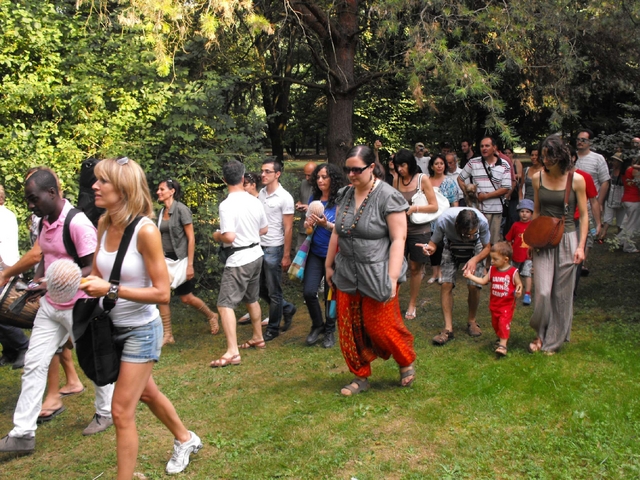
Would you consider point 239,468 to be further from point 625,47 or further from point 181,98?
point 625,47

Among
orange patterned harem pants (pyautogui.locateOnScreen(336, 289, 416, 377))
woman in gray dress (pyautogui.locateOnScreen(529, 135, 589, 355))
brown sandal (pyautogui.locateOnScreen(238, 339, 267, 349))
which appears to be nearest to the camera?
orange patterned harem pants (pyautogui.locateOnScreen(336, 289, 416, 377))

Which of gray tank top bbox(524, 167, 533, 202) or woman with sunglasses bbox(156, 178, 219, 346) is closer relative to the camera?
woman with sunglasses bbox(156, 178, 219, 346)

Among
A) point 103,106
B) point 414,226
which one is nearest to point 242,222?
point 414,226

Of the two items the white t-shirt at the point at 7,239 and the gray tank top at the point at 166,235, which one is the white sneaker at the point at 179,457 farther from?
the gray tank top at the point at 166,235

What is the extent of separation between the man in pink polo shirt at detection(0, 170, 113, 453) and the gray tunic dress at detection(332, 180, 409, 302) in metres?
1.88

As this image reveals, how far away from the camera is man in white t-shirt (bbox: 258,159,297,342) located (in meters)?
7.25

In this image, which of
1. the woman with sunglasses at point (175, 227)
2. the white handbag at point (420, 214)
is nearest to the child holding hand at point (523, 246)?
the white handbag at point (420, 214)

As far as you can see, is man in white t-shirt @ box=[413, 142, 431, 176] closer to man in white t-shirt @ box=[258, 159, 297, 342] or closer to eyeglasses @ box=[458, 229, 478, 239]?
man in white t-shirt @ box=[258, 159, 297, 342]

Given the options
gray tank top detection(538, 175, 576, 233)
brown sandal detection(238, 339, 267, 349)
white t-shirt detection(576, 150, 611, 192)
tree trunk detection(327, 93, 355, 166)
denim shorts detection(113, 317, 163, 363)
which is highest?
tree trunk detection(327, 93, 355, 166)

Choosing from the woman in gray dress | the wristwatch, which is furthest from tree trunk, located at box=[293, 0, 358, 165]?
the wristwatch

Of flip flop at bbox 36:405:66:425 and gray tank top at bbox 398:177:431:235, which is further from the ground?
gray tank top at bbox 398:177:431:235

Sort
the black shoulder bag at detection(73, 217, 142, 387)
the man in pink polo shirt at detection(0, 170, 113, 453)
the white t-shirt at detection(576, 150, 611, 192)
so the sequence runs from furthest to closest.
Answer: the white t-shirt at detection(576, 150, 611, 192) < the man in pink polo shirt at detection(0, 170, 113, 453) < the black shoulder bag at detection(73, 217, 142, 387)

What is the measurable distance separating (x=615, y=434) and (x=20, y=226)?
7.30 meters

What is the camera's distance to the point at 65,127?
8867mm
